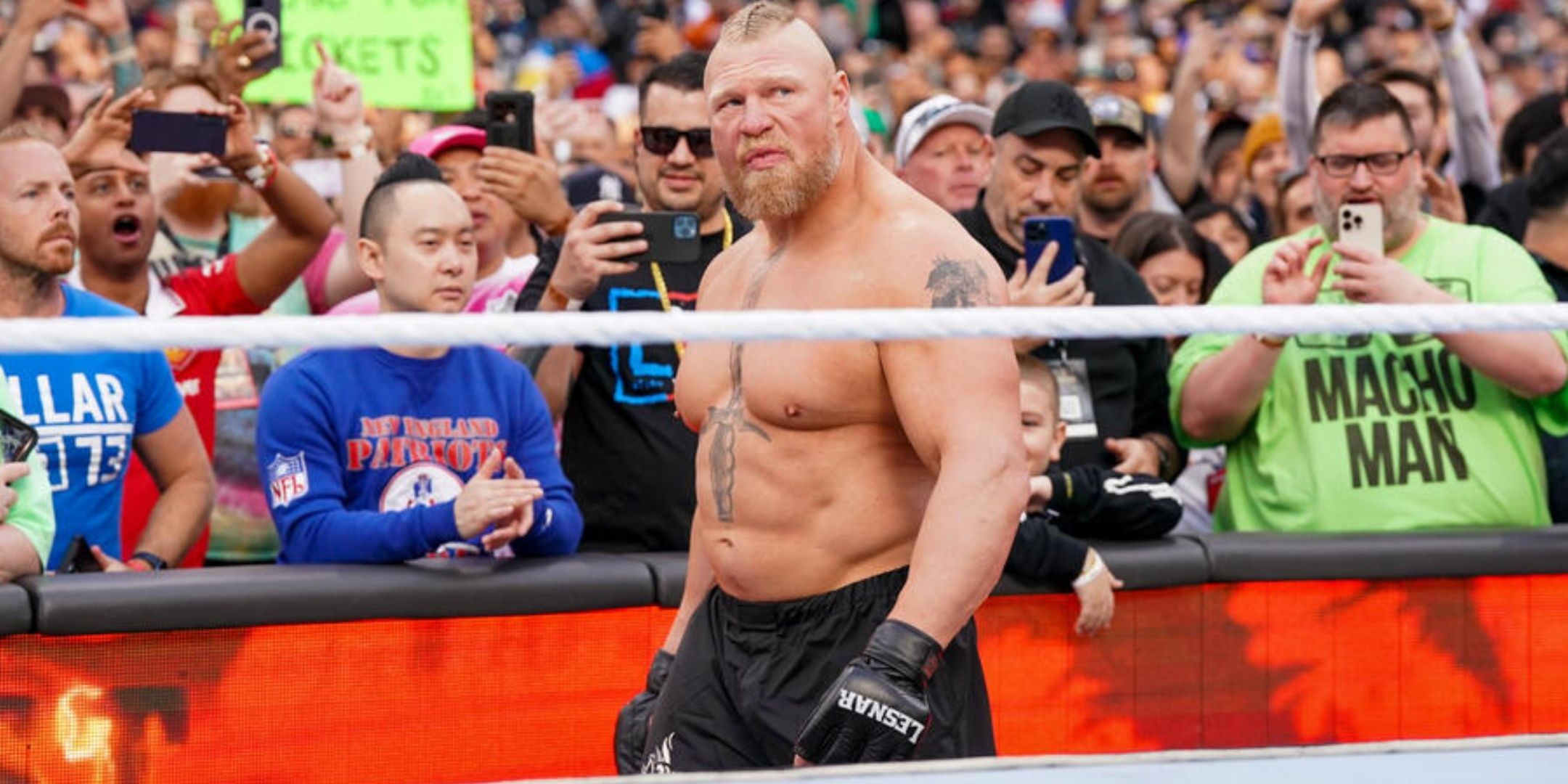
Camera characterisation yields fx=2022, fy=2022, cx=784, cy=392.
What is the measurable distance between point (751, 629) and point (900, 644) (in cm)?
46

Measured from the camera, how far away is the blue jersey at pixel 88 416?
4555mm

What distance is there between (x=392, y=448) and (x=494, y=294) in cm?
134

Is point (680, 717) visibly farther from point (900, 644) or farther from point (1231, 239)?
point (1231, 239)

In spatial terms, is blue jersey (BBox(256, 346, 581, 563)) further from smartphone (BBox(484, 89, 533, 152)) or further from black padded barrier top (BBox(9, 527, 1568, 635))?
smartphone (BBox(484, 89, 533, 152))

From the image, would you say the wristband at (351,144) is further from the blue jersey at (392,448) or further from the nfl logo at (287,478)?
the nfl logo at (287,478)

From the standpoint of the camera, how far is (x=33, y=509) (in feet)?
13.3

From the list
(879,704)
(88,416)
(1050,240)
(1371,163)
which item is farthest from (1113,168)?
(879,704)

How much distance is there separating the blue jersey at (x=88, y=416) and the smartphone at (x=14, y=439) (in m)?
0.39

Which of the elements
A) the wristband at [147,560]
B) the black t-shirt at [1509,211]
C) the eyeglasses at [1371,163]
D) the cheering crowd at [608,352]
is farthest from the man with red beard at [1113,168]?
the wristband at [147,560]

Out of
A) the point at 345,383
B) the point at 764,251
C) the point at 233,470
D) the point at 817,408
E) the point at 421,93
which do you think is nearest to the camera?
the point at 817,408

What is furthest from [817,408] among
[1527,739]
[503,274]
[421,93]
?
[421,93]

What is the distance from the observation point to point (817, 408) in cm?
325

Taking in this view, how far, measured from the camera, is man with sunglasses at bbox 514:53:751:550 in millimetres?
4879

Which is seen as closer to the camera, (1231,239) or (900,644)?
(900,644)
